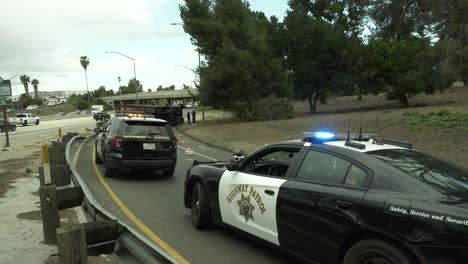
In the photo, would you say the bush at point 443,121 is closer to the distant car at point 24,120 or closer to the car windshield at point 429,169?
the car windshield at point 429,169

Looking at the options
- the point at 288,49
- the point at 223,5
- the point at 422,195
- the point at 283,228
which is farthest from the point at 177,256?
the point at 288,49

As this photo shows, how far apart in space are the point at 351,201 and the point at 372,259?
0.56 m

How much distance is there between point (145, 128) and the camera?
12.7 m

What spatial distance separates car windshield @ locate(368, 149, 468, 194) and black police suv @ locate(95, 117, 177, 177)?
819cm

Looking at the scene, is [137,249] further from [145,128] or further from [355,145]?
[145,128]

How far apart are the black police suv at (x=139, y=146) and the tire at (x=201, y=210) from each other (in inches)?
207

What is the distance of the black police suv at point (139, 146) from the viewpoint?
40.3 ft

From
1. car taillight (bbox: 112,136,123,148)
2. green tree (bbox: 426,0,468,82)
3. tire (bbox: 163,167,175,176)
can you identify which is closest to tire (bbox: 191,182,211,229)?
car taillight (bbox: 112,136,123,148)

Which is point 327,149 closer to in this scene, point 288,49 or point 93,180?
point 93,180

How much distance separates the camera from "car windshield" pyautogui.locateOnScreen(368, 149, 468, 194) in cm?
440

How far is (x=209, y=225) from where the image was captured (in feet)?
23.7

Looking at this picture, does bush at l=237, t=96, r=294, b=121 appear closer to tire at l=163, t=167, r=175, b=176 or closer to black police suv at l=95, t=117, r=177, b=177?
tire at l=163, t=167, r=175, b=176

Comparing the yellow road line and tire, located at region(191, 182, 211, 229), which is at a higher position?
tire, located at region(191, 182, 211, 229)

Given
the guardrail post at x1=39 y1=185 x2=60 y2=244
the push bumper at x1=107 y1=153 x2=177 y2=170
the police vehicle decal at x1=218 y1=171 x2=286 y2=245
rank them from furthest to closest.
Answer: the push bumper at x1=107 y1=153 x2=177 y2=170 → the guardrail post at x1=39 y1=185 x2=60 y2=244 → the police vehicle decal at x1=218 y1=171 x2=286 y2=245
